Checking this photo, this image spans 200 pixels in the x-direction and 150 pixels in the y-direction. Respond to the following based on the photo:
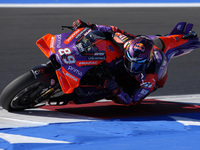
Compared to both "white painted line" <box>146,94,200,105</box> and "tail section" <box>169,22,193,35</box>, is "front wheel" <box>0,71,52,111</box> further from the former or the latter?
"tail section" <box>169,22,193,35</box>

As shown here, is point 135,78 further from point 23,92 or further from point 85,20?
point 85,20

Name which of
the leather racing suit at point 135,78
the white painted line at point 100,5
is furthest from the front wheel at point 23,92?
the white painted line at point 100,5

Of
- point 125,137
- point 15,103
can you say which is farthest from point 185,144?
point 15,103

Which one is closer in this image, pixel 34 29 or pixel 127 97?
pixel 127 97

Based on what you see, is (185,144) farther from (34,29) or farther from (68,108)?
(34,29)

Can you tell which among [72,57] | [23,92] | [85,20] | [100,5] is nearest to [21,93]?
[23,92]

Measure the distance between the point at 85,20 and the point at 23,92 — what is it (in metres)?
6.99

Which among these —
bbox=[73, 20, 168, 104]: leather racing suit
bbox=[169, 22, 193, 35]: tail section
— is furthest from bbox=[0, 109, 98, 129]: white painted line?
bbox=[169, 22, 193, 35]: tail section

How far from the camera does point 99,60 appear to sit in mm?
4473

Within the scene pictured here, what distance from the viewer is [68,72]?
4352mm

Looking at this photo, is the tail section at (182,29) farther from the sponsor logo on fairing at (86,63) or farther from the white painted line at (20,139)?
the white painted line at (20,139)

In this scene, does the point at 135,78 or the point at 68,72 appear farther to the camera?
the point at 135,78

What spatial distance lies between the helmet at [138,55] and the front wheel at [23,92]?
3.24ft

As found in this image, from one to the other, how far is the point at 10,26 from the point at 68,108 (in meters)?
5.23
